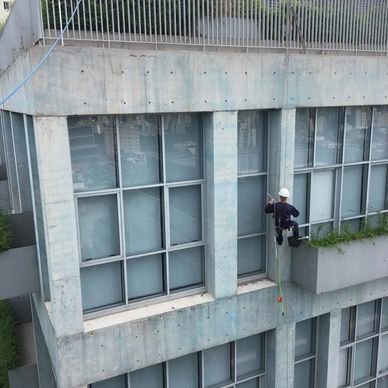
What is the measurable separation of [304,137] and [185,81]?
3.14 meters

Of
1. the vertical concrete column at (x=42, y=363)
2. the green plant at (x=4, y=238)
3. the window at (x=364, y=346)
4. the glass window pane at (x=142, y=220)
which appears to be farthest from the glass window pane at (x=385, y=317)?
the green plant at (x=4, y=238)

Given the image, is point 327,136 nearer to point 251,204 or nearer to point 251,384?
point 251,204

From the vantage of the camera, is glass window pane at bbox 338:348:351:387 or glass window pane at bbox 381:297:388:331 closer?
glass window pane at bbox 338:348:351:387

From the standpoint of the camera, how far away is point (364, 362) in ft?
37.0

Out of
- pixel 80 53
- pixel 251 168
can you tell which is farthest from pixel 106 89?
pixel 251 168

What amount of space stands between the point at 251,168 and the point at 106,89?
3398 millimetres

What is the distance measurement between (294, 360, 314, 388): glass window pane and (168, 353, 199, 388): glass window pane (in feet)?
9.13

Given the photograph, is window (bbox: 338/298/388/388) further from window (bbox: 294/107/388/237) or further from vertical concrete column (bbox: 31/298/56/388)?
vertical concrete column (bbox: 31/298/56/388)

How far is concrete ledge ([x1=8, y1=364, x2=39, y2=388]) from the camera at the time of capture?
1080cm

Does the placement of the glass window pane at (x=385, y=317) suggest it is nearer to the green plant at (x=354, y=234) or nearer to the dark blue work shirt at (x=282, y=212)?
the green plant at (x=354, y=234)

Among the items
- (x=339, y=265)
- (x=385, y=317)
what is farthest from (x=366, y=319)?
(x=339, y=265)

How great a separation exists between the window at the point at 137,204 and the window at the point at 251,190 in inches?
35.4

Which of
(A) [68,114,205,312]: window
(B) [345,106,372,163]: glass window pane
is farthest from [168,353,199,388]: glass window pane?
(B) [345,106,372,163]: glass window pane

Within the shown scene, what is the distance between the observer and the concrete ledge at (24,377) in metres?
10.8
